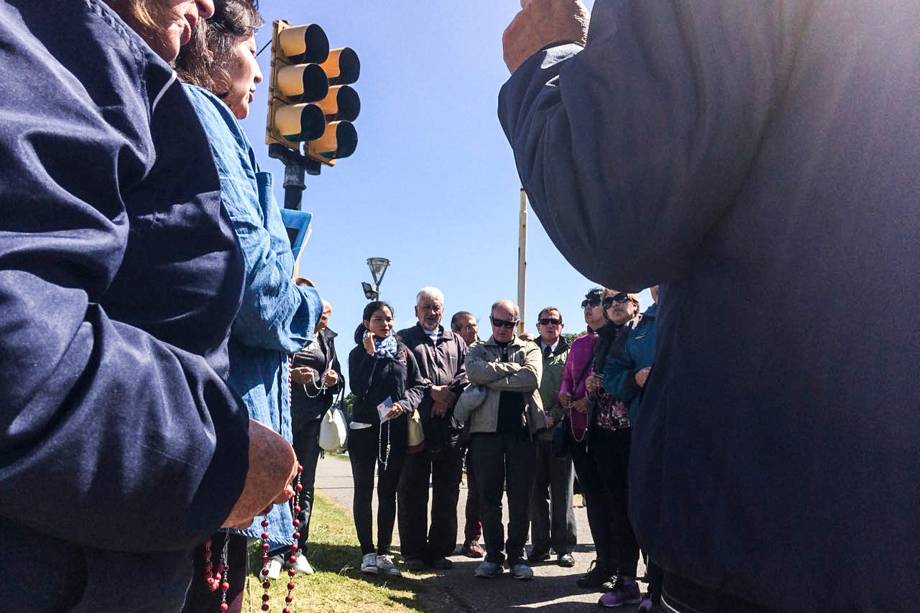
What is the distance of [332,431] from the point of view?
19.7 feet

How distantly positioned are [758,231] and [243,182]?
40.8 inches

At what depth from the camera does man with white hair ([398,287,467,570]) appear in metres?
6.27

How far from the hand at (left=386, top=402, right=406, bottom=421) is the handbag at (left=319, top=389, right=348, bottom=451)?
1.40 feet

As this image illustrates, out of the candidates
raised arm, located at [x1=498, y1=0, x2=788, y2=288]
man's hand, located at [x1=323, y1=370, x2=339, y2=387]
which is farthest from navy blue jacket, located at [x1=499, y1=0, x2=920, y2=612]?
man's hand, located at [x1=323, y1=370, x2=339, y2=387]

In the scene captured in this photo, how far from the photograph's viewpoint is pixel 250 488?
0.88 metres

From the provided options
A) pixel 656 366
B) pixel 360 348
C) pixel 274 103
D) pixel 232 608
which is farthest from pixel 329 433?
pixel 656 366

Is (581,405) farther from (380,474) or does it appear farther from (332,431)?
(332,431)

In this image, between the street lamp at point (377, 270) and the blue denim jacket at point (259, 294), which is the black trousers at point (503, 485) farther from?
the street lamp at point (377, 270)

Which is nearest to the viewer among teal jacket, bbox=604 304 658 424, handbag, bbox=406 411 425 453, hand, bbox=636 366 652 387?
hand, bbox=636 366 652 387

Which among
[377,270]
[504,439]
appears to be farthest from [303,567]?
[377,270]

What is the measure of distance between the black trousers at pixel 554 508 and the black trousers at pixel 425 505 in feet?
2.52

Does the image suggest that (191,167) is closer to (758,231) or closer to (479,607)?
(758,231)

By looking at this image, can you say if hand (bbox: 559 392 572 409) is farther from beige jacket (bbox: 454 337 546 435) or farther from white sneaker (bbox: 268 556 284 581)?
white sneaker (bbox: 268 556 284 581)

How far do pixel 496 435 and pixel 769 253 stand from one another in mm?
5215
